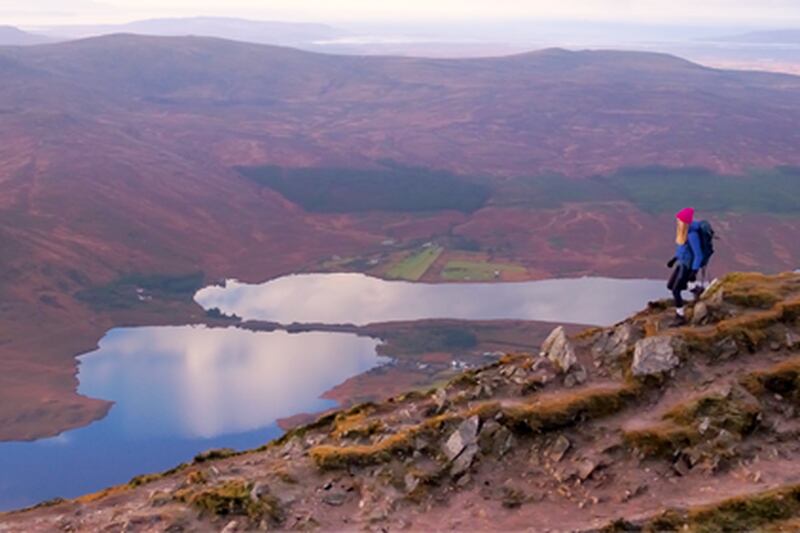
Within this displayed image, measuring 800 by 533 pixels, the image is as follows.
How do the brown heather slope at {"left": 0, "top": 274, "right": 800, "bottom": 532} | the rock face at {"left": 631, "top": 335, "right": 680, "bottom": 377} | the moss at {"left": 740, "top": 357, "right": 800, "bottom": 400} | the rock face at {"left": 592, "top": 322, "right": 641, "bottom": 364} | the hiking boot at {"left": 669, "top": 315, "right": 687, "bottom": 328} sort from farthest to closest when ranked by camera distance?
the hiking boot at {"left": 669, "top": 315, "right": 687, "bottom": 328}, the rock face at {"left": 592, "top": 322, "right": 641, "bottom": 364}, the rock face at {"left": 631, "top": 335, "right": 680, "bottom": 377}, the moss at {"left": 740, "top": 357, "right": 800, "bottom": 400}, the brown heather slope at {"left": 0, "top": 274, "right": 800, "bottom": 532}

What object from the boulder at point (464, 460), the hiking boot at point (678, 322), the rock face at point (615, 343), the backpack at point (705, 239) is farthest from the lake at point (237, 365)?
the backpack at point (705, 239)

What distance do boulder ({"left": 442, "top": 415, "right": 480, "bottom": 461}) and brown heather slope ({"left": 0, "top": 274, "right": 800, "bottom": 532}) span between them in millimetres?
37

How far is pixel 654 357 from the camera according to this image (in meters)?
20.7

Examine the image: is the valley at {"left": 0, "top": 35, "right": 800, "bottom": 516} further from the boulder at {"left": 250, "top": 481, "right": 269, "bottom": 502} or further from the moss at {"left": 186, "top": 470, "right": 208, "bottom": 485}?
the boulder at {"left": 250, "top": 481, "right": 269, "bottom": 502}

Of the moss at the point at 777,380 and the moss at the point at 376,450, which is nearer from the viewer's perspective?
the moss at the point at 777,380

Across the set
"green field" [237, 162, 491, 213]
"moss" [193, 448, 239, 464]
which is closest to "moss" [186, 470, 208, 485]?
"moss" [193, 448, 239, 464]

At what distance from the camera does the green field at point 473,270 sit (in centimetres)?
12106

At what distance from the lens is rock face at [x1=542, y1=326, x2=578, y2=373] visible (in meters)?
21.7

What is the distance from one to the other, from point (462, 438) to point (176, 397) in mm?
→ 64977

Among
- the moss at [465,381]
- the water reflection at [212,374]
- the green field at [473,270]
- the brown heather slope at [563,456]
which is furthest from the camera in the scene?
the green field at [473,270]

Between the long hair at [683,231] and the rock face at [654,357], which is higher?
the long hair at [683,231]

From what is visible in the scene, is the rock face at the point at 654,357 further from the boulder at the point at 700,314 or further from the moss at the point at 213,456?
the moss at the point at 213,456

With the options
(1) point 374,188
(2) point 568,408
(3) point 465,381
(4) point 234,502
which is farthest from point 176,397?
(1) point 374,188

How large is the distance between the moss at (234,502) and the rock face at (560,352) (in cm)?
863
